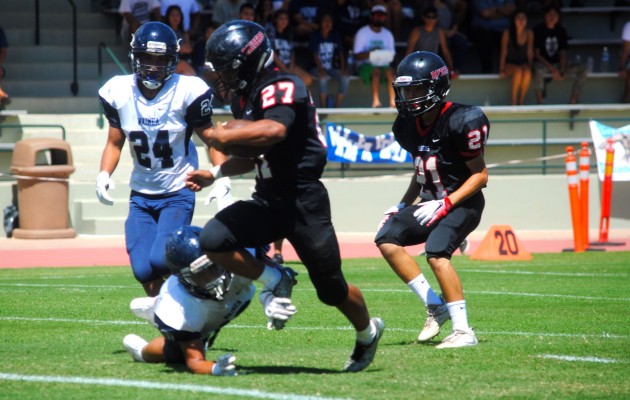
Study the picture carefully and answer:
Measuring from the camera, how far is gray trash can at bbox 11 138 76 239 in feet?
55.8

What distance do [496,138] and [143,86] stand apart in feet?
42.2

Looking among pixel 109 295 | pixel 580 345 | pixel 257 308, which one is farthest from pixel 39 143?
pixel 580 345

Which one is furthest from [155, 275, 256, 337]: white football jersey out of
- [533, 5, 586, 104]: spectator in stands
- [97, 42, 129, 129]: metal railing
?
[533, 5, 586, 104]: spectator in stands

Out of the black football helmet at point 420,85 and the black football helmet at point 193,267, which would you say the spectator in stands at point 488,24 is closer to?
the black football helmet at point 420,85

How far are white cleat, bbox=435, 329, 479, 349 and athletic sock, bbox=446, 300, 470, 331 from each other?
0.03 metres

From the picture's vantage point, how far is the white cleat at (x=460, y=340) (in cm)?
685

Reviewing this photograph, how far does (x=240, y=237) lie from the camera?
5629mm

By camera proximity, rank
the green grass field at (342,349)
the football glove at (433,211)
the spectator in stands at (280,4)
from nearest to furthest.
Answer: the green grass field at (342,349) → the football glove at (433,211) → the spectator in stands at (280,4)

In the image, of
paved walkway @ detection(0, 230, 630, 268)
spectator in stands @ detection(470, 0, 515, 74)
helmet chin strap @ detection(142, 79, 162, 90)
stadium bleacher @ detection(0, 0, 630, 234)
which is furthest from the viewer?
spectator in stands @ detection(470, 0, 515, 74)

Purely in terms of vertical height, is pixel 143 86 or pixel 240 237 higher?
pixel 143 86

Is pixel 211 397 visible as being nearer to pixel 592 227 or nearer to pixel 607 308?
pixel 607 308

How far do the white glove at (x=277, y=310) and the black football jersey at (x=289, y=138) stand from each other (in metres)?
0.59

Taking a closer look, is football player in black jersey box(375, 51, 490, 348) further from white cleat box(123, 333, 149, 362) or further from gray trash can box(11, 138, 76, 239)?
gray trash can box(11, 138, 76, 239)

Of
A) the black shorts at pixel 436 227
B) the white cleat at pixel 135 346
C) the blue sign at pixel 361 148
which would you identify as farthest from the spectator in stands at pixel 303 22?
the white cleat at pixel 135 346
